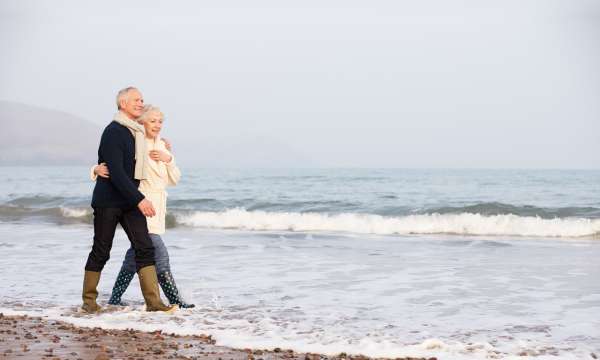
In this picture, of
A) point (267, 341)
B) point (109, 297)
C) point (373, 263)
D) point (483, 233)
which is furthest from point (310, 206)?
point (267, 341)

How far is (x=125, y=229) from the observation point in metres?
6.32

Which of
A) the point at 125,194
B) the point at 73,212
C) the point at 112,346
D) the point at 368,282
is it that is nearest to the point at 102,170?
A: the point at 125,194

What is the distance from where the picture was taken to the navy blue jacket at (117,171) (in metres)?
6.03

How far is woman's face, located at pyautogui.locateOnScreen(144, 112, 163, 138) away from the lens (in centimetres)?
649

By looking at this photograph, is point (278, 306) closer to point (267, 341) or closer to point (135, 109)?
point (267, 341)

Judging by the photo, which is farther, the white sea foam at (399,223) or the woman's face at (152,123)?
the white sea foam at (399,223)

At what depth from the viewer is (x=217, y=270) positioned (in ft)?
31.6

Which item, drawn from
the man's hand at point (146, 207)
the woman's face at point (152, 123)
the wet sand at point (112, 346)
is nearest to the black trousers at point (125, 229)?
the man's hand at point (146, 207)

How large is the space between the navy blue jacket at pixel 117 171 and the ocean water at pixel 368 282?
3.18 feet

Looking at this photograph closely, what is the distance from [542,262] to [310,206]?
14040mm

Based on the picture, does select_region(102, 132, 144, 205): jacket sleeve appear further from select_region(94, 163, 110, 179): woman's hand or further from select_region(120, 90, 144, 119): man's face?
select_region(120, 90, 144, 119): man's face

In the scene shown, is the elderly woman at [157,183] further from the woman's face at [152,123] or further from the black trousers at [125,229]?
the black trousers at [125,229]

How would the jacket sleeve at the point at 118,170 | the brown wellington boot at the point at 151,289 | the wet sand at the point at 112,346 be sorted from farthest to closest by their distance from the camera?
the brown wellington boot at the point at 151,289 < the jacket sleeve at the point at 118,170 < the wet sand at the point at 112,346

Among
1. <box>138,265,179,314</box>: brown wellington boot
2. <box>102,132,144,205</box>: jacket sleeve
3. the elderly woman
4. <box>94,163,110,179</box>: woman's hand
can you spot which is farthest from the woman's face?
<box>138,265,179,314</box>: brown wellington boot
